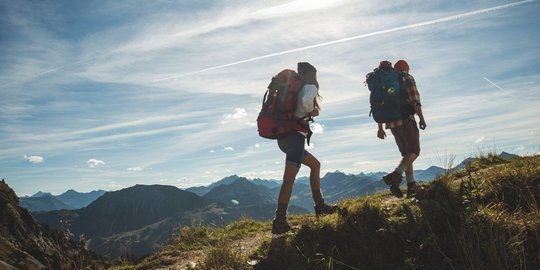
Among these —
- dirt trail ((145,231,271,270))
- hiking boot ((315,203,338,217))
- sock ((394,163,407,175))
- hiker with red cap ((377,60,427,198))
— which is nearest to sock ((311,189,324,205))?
hiking boot ((315,203,338,217))

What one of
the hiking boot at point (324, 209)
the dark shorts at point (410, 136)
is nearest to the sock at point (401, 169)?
the dark shorts at point (410, 136)

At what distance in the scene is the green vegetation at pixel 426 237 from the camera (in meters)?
4.77

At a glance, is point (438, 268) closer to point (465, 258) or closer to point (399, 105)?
point (465, 258)

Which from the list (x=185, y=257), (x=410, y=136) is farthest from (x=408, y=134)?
(x=185, y=257)

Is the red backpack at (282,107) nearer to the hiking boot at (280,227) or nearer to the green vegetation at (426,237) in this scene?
the hiking boot at (280,227)

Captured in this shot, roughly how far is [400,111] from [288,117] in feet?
10.5

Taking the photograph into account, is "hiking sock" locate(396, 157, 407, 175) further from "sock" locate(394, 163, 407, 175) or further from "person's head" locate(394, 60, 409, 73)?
"person's head" locate(394, 60, 409, 73)

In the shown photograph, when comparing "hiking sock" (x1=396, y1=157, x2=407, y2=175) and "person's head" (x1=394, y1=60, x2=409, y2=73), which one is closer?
"hiking sock" (x1=396, y1=157, x2=407, y2=175)

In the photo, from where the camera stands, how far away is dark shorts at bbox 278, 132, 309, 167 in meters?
7.12

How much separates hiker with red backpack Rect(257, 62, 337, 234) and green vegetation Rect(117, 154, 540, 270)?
2.90 feet

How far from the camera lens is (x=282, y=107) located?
6.96 m

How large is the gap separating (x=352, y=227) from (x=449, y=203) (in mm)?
1569

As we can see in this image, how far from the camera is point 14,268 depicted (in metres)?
4.95

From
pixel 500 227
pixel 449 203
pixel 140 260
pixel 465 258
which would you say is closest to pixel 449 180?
pixel 449 203
